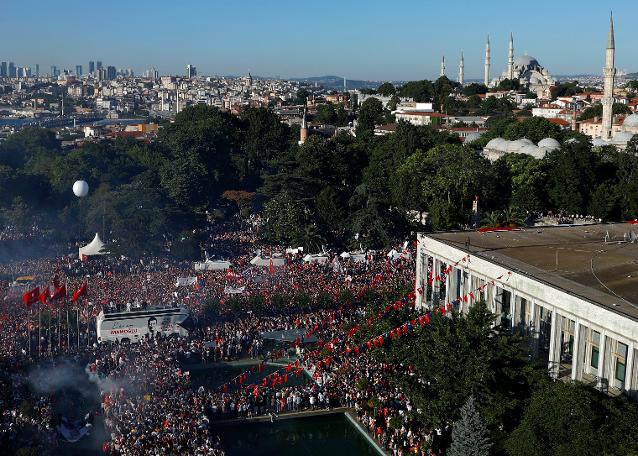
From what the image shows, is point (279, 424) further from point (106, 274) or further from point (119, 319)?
point (106, 274)

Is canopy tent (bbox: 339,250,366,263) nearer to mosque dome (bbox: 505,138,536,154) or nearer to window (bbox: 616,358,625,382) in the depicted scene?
window (bbox: 616,358,625,382)

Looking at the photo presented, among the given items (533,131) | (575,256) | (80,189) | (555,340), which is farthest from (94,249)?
(533,131)

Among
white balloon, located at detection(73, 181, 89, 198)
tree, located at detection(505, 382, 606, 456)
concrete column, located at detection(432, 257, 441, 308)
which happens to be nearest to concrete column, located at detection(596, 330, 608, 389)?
tree, located at detection(505, 382, 606, 456)

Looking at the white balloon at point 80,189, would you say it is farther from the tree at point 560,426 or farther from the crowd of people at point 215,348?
the tree at point 560,426

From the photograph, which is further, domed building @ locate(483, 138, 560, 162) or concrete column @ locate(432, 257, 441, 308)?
domed building @ locate(483, 138, 560, 162)

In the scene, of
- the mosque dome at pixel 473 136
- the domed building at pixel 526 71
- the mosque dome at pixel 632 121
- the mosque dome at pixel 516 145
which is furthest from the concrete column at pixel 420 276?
the domed building at pixel 526 71

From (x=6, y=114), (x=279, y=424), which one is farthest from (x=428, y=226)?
(x=6, y=114)
